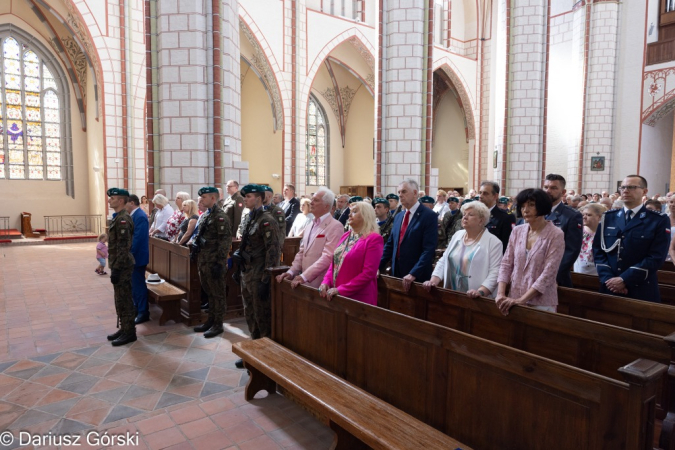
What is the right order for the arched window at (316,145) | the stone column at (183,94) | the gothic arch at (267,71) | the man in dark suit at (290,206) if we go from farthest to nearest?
the arched window at (316,145) → the gothic arch at (267,71) → the man in dark suit at (290,206) → the stone column at (183,94)

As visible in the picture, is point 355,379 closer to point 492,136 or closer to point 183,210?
point 183,210

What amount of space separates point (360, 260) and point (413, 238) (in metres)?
0.93

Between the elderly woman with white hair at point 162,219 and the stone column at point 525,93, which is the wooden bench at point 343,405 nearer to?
the elderly woman with white hair at point 162,219

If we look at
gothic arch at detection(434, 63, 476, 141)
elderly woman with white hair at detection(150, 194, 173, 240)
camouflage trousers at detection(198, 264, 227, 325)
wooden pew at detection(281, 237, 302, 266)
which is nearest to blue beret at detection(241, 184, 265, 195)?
camouflage trousers at detection(198, 264, 227, 325)

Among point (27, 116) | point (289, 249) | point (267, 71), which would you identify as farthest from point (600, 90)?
point (27, 116)

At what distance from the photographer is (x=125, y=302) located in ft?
14.4

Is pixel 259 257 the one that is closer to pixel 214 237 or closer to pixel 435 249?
pixel 214 237

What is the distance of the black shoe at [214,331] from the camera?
15.1ft

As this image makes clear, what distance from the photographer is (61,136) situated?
14.5 metres

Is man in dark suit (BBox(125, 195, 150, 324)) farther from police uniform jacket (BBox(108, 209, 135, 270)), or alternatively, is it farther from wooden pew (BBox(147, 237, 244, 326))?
police uniform jacket (BBox(108, 209, 135, 270))

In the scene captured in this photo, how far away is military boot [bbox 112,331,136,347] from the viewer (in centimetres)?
431

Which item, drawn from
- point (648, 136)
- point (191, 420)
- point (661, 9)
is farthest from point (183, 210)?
point (661, 9)

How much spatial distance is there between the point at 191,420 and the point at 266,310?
3.70ft

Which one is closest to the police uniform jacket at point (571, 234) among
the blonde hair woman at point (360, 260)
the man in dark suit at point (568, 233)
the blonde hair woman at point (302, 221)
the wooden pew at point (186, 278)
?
the man in dark suit at point (568, 233)
